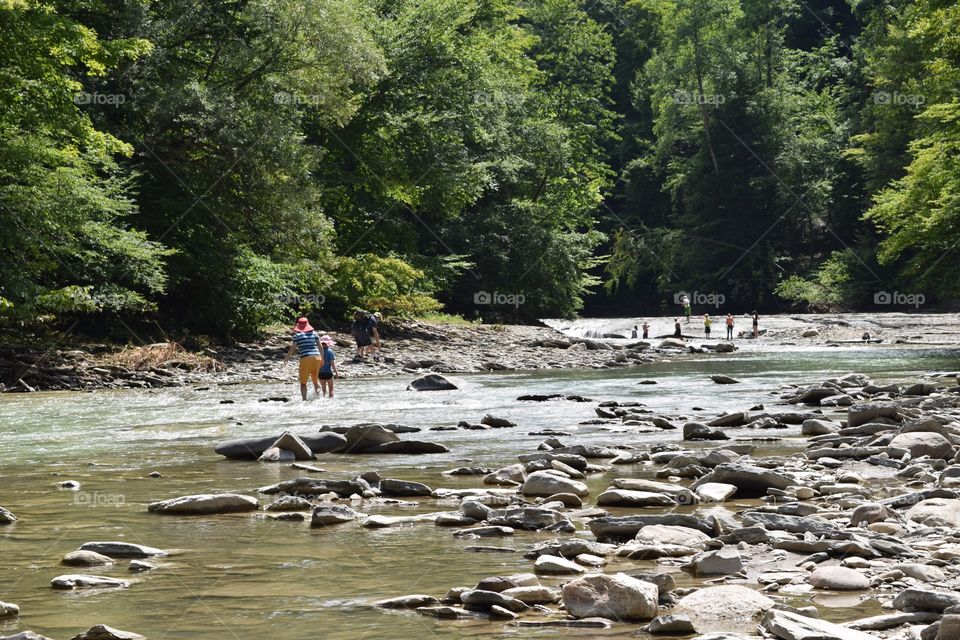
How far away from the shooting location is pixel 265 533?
797 cm

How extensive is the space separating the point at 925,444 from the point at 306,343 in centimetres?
1237

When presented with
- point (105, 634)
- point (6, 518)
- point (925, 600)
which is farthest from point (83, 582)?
point (925, 600)

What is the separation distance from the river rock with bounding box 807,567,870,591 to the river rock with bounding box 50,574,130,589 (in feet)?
12.7

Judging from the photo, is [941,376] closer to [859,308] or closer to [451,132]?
[451,132]

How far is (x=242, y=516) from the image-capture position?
8.71 metres

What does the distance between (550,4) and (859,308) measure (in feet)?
86.8

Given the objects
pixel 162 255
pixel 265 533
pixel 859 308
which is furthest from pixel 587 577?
pixel 859 308

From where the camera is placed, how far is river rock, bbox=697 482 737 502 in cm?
894

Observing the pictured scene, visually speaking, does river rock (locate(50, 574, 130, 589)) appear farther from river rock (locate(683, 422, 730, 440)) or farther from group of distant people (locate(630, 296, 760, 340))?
group of distant people (locate(630, 296, 760, 340))

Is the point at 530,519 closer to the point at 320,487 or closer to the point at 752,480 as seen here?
the point at 752,480

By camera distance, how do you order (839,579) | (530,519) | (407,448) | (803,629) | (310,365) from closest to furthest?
(803,629) < (839,579) < (530,519) < (407,448) < (310,365)

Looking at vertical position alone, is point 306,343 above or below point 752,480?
above

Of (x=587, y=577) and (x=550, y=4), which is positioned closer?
(x=587, y=577)

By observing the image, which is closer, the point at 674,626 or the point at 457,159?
the point at 674,626
